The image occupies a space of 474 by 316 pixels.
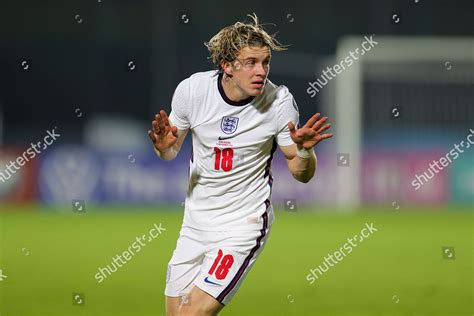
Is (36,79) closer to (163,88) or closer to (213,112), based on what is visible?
(163,88)

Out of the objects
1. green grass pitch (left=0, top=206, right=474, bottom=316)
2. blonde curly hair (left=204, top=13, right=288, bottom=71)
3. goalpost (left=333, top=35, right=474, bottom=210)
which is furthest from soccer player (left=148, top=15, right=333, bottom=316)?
goalpost (left=333, top=35, right=474, bottom=210)

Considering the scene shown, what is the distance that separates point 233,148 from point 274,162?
15326mm

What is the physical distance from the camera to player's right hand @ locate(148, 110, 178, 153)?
20.8ft

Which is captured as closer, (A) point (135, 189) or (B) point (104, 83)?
(A) point (135, 189)

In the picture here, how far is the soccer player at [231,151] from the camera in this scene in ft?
20.5

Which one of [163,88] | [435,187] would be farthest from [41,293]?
[163,88]

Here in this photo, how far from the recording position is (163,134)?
6438mm

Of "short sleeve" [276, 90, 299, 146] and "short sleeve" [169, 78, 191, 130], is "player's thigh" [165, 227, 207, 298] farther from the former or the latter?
"short sleeve" [276, 90, 299, 146]

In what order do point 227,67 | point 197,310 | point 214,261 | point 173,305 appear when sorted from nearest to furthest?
point 197,310, point 214,261, point 227,67, point 173,305

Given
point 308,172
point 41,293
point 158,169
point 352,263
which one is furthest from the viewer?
point 158,169

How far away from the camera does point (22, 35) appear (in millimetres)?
32031

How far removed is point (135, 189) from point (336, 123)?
18.7 feet

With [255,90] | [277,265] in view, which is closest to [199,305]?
[255,90]

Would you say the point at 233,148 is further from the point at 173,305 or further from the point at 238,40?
the point at 173,305
